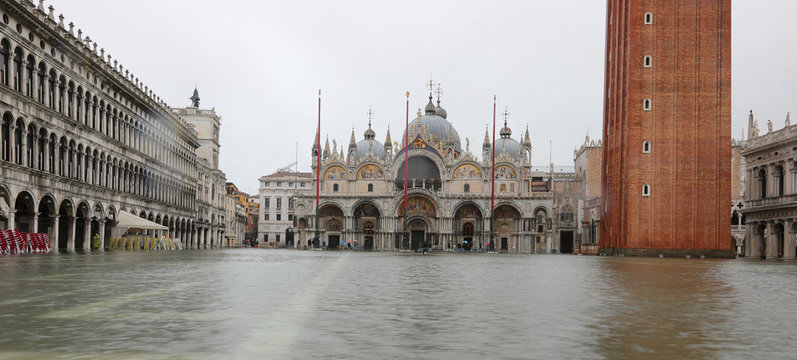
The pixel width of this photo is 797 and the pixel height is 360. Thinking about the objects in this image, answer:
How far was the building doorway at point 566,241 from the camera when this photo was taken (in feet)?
293

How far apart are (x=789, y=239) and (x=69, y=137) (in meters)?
43.6

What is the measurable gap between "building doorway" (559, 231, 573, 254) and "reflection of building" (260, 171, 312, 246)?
41.2 metres

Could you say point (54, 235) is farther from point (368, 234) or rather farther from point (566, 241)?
point (566, 241)

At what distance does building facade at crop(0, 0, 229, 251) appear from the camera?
29562 mm

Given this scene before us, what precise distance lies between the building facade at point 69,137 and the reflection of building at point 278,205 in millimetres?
55197

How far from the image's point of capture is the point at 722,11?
1929 inches

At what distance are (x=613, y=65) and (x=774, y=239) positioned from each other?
16808 millimetres

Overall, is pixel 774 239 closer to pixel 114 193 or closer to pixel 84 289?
pixel 114 193

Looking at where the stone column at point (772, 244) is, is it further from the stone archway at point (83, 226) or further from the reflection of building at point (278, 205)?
the reflection of building at point (278, 205)

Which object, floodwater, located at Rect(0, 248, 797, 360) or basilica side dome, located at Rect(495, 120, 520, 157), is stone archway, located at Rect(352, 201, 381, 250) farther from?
floodwater, located at Rect(0, 248, 797, 360)

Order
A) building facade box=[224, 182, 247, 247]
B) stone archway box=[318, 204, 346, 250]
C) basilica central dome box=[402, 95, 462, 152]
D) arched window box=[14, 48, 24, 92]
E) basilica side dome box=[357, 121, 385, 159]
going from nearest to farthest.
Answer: arched window box=[14, 48, 24, 92] < stone archway box=[318, 204, 346, 250] < basilica central dome box=[402, 95, 462, 152] < building facade box=[224, 182, 247, 247] < basilica side dome box=[357, 121, 385, 159]

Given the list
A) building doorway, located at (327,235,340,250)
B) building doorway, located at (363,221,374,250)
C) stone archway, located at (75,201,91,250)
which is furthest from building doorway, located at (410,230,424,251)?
stone archway, located at (75,201,91,250)

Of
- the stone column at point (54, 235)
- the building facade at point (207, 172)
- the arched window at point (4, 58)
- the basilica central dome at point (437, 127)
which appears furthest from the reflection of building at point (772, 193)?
the building facade at point (207, 172)

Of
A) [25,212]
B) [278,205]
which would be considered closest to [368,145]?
[278,205]
